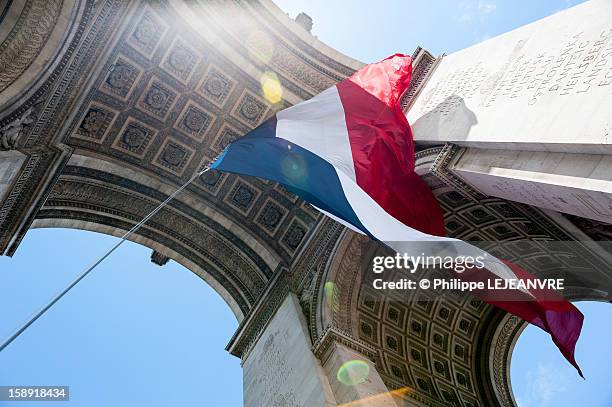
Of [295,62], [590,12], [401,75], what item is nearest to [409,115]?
[401,75]

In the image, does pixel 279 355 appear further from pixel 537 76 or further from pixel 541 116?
pixel 537 76

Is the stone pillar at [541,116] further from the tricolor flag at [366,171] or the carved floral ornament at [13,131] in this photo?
the carved floral ornament at [13,131]

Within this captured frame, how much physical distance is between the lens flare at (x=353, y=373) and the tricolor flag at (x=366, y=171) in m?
2.76

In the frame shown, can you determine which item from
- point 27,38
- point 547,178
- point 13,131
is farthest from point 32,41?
point 547,178

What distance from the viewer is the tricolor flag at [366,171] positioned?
7363 millimetres

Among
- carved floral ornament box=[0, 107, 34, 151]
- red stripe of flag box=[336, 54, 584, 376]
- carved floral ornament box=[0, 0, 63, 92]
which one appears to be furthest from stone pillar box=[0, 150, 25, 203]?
red stripe of flag box=[336, 54, 584, 376]

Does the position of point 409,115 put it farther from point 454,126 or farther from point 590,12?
point 590,12

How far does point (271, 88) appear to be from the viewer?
41.4ft

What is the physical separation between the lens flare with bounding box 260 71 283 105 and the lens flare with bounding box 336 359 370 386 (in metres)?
6.95

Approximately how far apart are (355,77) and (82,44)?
5743mm

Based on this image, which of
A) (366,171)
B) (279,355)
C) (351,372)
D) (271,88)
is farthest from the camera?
(271,88)

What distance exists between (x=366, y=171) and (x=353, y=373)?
3901mm

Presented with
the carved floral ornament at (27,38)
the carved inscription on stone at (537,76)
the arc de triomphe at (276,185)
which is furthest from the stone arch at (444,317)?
the carved floral ornament at (27,38)

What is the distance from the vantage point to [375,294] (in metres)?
12.5
